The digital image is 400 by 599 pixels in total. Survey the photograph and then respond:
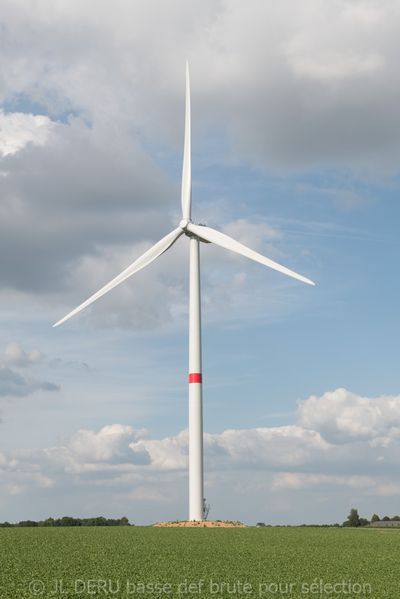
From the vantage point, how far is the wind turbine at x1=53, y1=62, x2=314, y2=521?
250 feet

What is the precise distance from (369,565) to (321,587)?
957 centimetres

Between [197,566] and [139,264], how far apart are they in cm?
4341

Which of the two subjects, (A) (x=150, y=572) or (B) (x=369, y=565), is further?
(B) (x=369, y=565)

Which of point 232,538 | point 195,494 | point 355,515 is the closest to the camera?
point 232,538

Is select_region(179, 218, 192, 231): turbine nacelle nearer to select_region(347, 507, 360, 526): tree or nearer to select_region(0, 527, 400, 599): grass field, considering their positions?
select_region(0, 527, 400, 599): grass field

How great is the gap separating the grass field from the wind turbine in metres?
13.6

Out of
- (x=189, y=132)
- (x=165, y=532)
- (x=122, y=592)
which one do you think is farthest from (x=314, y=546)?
(x=189, y=132)

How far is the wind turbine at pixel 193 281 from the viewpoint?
76062mm

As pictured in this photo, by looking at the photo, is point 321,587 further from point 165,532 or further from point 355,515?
point 355,515

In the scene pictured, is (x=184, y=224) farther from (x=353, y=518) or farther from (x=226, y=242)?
(x=353, y=518)

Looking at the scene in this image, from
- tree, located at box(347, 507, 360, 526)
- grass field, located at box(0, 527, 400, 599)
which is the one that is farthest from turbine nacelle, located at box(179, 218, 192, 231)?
tree, located at box(347, 507, 360, 526)

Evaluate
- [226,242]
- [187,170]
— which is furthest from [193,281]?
[187,170]

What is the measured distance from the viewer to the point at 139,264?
266 feet

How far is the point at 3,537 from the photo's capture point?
6222 cm
